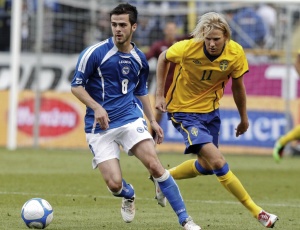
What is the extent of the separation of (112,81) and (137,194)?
10.7ft

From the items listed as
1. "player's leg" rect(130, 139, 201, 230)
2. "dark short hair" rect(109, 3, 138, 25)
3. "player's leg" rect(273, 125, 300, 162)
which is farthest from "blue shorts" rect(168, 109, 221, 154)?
"player's leg" rect(273, 125, 300, 162)

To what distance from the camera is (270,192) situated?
12.0 metres

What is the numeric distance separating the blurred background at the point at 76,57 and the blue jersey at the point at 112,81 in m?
10.6

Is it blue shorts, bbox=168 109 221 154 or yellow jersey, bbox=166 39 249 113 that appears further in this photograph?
yellow jersey, bbox=166 39 249 113

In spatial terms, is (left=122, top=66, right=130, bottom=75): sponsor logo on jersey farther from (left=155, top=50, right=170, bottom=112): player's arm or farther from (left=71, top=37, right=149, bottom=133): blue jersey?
(left=155, top=50, right=170, bottom=112): player's arm

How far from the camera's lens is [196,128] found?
9023mm

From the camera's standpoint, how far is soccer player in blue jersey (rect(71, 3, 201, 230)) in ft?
27.4

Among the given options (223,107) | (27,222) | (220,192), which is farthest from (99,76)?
(223,107)

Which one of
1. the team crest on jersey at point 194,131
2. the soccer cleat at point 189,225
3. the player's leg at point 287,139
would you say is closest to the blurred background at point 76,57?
the player's leg at point 287,139

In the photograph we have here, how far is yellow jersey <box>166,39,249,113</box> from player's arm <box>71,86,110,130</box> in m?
1.40

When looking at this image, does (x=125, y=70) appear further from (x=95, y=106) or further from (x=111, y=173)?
(x=111, y=173)

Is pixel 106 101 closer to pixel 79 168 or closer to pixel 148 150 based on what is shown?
pixel 148 150

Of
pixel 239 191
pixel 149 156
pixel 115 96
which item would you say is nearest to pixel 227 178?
pixel 239 191

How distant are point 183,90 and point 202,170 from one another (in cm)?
106
